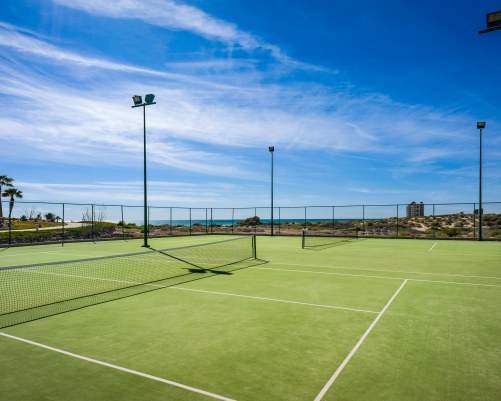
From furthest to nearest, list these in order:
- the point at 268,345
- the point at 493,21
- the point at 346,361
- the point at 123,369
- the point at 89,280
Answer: the point at 89,280 → the point at 493,21 → the point at 268,345 → the point at 346,361 → the point at 123,369

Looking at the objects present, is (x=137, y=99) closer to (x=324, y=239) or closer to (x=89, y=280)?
Result: (x=89, y=280)

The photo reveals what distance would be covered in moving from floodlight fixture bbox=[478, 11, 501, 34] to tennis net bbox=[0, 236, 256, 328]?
10.2 metres

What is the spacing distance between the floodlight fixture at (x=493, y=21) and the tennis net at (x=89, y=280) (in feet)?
33.6

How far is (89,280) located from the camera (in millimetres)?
11688

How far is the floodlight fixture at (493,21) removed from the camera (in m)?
7.86

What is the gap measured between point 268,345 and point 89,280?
800 centimetres

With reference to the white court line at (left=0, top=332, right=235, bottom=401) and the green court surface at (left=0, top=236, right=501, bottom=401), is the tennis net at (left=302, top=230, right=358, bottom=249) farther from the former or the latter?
the white court line at (left=0, top=332, right=235, bottom=401)

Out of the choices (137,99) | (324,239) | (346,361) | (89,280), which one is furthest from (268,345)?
(324,239)

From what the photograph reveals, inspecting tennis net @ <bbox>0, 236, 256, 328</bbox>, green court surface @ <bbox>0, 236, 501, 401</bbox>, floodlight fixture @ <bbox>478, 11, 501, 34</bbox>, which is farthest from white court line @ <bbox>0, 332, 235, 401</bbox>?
floodlight fixture @ <bbox>478, 11, 501, 34</bbox>

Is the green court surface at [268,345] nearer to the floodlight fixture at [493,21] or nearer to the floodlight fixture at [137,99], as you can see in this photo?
the floodlight fixture at [493,21]

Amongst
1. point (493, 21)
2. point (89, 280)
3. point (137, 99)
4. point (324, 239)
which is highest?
point (137, 99)

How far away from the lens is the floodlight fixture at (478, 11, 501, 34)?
7.86 metres

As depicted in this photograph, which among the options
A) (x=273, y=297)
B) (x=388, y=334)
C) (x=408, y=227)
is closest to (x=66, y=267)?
(x=273, y=297)

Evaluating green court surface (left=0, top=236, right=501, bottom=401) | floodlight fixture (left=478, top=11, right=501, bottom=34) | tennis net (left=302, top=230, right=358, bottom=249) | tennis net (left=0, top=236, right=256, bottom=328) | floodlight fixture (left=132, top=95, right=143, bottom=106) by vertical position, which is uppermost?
floodlight fixture (left=132, top=95, right=143, bottom=106)
